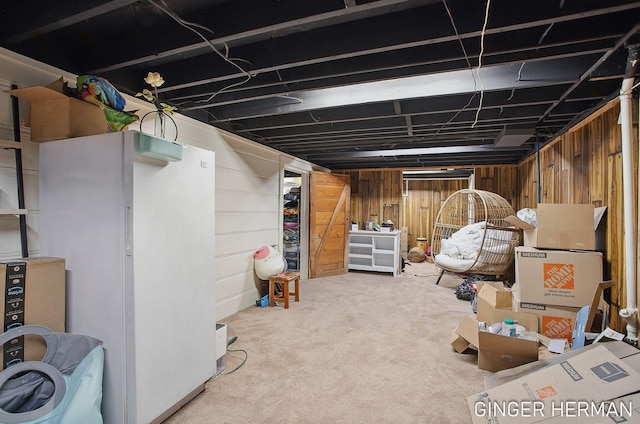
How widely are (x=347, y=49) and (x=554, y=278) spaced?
2.36m

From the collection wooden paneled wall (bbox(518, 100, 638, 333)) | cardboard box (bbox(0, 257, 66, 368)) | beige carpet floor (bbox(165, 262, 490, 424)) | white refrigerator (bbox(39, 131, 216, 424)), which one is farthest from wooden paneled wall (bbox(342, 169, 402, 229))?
cardboard box (bbox(0, 257, 66, 368))

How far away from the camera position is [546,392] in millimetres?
1578

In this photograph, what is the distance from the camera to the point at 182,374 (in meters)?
1.84

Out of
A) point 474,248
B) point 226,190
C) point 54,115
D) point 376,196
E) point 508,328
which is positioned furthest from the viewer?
point 376,196

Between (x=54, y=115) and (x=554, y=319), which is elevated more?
(x=54, y=115)

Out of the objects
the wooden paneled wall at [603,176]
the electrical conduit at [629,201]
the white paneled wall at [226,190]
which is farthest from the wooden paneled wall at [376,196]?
the electrical conduit at [629,201]

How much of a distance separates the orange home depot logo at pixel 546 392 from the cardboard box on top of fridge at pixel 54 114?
9.46ft

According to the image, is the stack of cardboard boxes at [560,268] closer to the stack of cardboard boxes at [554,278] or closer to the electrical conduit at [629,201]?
the stack of cardboard boxes at [554,278]

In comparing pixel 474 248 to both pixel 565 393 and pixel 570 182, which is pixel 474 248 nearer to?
pixel 570 182

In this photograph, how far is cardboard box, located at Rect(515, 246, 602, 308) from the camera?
7.69ft

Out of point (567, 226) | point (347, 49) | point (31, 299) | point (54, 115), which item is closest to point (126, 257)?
point (31, 299)

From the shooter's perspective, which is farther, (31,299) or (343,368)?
(343,368)

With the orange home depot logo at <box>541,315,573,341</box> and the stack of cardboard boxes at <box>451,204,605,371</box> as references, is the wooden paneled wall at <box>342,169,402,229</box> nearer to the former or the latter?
the stack of cardboard boxes at <box>451,204,605,371</box>

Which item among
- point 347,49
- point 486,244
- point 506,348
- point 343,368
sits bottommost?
point 343,368
